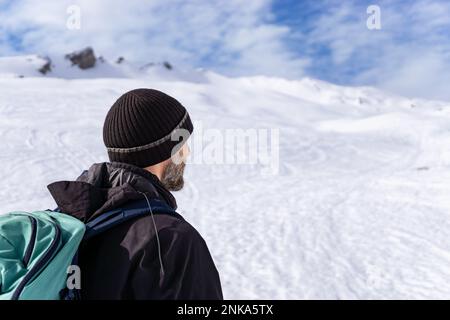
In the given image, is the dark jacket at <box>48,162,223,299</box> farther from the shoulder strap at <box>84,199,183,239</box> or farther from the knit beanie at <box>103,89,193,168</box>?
the knit beanie at <box>103,89,193,168</box>

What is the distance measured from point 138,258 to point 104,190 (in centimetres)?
34

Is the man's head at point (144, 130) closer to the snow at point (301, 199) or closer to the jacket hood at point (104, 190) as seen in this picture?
the jacket hood at point (104, 190)

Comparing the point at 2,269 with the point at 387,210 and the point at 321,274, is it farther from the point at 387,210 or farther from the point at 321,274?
the point at 387,210

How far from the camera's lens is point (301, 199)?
35.3 ft

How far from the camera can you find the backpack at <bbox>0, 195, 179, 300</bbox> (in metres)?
1.25

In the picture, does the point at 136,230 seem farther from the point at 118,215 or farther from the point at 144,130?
the point at 144,130

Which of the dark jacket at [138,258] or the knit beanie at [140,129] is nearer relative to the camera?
the dark jacket at [138,258]

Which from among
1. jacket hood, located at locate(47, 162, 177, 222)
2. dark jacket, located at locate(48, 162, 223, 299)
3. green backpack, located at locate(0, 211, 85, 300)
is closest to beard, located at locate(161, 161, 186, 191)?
jacket hood, located at locate(47, 162, 177, 222)

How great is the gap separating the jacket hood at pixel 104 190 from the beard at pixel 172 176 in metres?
0.17

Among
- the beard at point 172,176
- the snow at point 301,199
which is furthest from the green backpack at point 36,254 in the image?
the snow at point 301,199

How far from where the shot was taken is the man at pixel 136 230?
1358 mm

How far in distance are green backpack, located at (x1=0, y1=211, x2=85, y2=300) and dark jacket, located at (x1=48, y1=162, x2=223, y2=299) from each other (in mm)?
92
